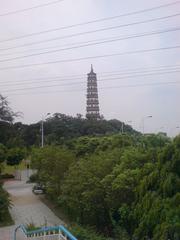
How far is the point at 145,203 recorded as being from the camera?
12.0 m

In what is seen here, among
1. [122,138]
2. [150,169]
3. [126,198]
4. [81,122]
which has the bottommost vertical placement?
[126,198]

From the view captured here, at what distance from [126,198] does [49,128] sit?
4792cm

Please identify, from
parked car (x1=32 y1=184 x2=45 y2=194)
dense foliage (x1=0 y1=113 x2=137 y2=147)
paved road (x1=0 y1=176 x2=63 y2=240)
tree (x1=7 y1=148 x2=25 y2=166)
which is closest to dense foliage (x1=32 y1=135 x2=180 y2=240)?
paved road (x1=0 y1=176 x2=63 y2=240)

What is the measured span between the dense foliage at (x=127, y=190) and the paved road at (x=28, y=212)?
118cm

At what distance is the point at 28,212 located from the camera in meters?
24.2

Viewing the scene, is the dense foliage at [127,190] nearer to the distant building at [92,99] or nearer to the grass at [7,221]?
the grass at [7,221]

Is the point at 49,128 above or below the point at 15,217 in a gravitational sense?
above

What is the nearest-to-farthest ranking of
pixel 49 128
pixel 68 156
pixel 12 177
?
pixel 68 156 → pixel 12 177 → pixel 49 128

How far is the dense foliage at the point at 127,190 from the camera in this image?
36.3 feet

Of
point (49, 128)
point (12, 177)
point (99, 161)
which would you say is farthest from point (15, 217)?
point (49, 128)

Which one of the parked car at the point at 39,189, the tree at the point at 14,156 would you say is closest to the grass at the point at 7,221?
the parked car at the point at 39,189

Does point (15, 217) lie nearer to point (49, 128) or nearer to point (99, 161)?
point (99, 161)

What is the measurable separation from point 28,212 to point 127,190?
32.9ft

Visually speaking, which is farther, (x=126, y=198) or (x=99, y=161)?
(x=99, y=161)
